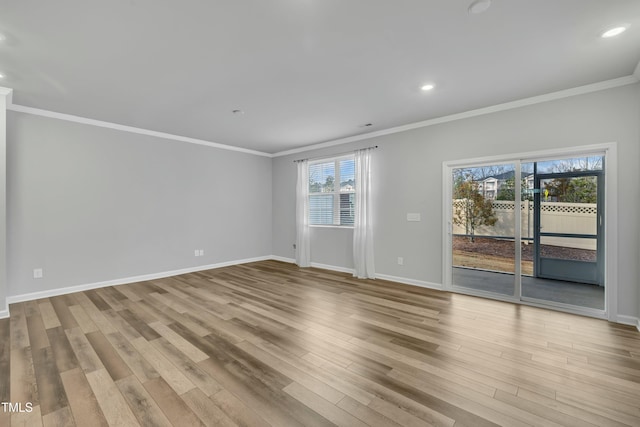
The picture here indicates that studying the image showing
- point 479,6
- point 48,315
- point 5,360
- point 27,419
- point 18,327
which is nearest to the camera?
point 27,419

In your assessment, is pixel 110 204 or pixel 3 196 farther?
pixel 110 204

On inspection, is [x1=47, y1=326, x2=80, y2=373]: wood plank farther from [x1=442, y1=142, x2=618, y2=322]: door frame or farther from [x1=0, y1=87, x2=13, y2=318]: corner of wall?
[x1=442, y1=142, x2=618, y2=322]: door frame

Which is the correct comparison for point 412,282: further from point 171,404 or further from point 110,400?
point 110,400

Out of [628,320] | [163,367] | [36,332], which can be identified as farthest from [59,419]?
[628,320]

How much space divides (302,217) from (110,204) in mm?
3537

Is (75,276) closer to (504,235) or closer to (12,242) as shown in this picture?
(12,242)

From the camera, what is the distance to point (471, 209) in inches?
171

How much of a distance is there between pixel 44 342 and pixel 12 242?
6.91 ft

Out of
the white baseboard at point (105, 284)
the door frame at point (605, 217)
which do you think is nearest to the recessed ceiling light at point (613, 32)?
the door frame at point (605, 217)

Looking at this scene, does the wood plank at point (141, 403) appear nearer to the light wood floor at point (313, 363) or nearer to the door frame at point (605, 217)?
the light wood floor at point (313, 363)

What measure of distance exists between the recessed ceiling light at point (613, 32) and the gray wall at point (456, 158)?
4.09ft

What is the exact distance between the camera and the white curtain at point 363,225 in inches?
206

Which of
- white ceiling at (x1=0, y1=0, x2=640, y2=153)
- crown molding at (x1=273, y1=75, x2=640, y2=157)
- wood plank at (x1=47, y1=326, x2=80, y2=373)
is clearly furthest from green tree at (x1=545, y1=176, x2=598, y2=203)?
wood plank at (x1=47, y1=326, x2=80, y2=373)

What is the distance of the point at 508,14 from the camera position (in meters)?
2.08
